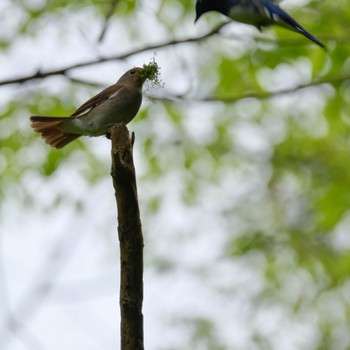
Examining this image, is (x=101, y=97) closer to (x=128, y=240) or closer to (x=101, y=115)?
(x=101, y=115)

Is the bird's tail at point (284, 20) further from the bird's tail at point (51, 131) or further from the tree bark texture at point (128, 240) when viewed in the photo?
the tree bark texture at point (128, 240)

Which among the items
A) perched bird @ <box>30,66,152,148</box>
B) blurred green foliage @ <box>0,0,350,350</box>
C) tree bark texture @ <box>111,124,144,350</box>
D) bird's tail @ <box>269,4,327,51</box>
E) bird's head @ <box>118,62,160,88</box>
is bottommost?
tree bark texture @ <box>111,124,144,350</box>

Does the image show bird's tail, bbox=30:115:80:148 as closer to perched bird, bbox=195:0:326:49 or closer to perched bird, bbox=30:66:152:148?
perched bird, bbox=30:66:152:148

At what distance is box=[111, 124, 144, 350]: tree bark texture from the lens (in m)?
3.06

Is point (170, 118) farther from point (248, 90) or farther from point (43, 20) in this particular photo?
point (43, 20)

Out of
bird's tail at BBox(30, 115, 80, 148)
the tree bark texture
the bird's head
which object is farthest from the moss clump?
the tree bark texture

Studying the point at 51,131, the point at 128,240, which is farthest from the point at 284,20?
the point at 128,240

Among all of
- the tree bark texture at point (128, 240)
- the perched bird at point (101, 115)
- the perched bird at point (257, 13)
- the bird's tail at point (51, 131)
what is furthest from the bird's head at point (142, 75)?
the perched bird at point (257, 13)

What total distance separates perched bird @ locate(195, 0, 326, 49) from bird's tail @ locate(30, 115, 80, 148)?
150 cm

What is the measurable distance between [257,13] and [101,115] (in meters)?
1.69

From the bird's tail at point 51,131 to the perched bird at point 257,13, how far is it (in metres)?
1.50

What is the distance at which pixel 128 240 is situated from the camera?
3.11 metres

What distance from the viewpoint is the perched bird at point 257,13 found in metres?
5.01

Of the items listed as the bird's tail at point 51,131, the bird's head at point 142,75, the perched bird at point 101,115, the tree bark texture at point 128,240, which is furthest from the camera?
the bird's tail at point 51,131
